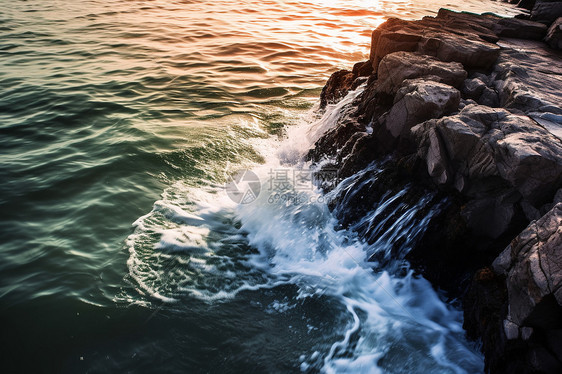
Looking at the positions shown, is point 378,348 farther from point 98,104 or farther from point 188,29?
point 188,29

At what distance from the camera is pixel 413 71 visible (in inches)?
230

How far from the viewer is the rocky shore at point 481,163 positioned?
307 centimetres

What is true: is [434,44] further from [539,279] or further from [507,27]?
[539,279]

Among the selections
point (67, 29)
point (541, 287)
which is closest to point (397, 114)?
point (541, 287)

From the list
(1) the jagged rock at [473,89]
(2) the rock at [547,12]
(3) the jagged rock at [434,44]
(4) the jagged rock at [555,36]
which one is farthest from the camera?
(2) the rock at [547,12]


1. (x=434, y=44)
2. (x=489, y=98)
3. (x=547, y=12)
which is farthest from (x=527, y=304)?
(x=547, y=12)

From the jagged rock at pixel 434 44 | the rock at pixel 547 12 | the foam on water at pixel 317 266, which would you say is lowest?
the foam on water at pixel 317 266

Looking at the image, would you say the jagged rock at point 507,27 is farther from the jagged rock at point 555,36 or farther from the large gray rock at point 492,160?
the large gray rock at point 492,160

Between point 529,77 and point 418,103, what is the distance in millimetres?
1906

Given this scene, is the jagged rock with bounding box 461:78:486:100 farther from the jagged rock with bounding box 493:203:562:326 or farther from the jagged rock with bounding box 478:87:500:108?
the jagged rock with bounding box 493:203:562:326

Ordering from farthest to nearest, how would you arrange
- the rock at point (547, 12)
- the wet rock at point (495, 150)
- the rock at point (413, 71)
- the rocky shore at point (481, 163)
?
the rock at point (547, 12) < the rock at point (413, 71) < the wet rock at point (495, 150) < the rocky shore at point (481, 163)

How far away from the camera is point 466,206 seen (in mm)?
4195

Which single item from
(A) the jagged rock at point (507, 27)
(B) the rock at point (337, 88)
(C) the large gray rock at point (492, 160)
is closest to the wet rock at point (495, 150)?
(C) the large gray rock at point (492, 160)

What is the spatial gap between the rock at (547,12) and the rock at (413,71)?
439 centimetres
